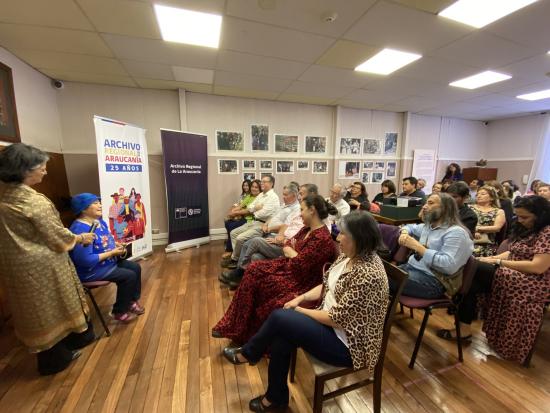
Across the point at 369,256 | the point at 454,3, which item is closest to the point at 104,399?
the point at 369,256

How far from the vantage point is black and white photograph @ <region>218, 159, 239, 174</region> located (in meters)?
4.68

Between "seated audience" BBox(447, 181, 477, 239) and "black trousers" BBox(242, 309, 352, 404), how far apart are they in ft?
6.74

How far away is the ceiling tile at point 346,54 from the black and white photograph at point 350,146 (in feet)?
7.56

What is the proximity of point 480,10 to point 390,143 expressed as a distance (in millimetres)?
3917

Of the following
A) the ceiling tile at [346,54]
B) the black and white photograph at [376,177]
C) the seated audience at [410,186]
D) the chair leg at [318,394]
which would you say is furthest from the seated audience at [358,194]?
the chair leg at [318,394]

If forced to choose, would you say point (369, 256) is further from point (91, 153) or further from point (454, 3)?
point (91, 153)

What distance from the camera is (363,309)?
1142 mm

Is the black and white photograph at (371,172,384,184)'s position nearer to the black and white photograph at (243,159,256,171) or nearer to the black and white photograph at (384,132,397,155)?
the black and white photograph at (384,132,397,155)

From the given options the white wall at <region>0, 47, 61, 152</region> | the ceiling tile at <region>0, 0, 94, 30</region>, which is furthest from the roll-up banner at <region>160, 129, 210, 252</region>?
the ceiling tile at <region>0, 0, 94, 30</region>

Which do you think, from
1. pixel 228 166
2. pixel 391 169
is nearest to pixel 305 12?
pixel 228 166

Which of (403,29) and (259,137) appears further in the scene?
(259,137)

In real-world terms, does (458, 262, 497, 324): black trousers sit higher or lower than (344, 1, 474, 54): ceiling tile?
lower

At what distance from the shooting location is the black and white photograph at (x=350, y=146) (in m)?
5.36

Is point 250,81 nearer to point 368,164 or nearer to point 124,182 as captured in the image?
point 124,182
